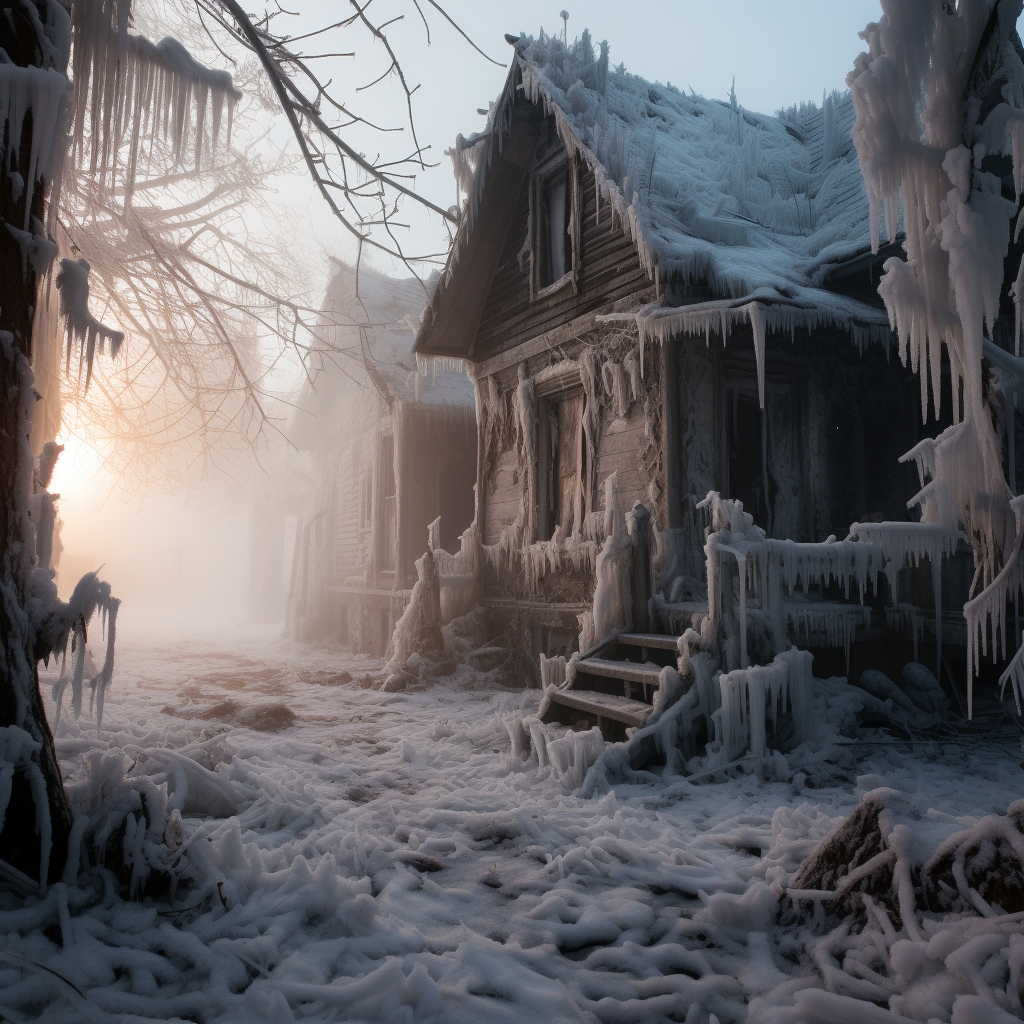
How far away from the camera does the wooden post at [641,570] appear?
7574mm

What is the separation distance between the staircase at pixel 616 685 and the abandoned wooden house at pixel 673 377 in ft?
0.11

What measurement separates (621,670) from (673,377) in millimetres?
3850

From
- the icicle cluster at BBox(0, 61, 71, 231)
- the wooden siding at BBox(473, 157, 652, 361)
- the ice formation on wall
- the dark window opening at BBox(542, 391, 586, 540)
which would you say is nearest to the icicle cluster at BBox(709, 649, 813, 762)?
the ice formation on wall

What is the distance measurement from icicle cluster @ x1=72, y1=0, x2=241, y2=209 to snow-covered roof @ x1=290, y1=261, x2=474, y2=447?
9116 mm

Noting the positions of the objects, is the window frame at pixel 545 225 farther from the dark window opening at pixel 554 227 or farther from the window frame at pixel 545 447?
the window frame at pixel 545 447

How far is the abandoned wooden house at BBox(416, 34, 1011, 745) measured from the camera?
23.9 ft

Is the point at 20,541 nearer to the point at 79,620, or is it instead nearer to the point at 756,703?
the point at 79,620

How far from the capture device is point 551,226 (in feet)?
36.1

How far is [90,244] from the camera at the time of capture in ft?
24.8

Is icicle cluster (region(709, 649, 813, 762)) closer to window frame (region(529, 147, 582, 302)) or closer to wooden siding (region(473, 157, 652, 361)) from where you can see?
wooden siding (region(473, 157, 652, 361))

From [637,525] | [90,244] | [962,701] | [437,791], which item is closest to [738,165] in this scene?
[637,525]

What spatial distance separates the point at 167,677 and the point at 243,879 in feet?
32.4

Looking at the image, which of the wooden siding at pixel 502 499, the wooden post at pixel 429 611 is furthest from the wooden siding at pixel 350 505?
the wooden post at pixel 429 611

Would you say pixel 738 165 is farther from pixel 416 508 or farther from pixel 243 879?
pixel 243 879
